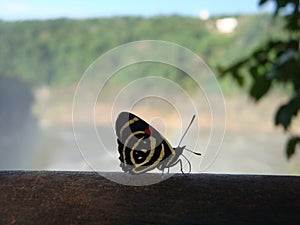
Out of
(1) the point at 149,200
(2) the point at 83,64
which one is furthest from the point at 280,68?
(2) the point at 83,64

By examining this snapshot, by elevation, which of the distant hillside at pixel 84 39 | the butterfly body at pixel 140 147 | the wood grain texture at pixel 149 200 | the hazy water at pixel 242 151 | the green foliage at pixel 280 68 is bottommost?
the wood grain texture at pixel 149 200

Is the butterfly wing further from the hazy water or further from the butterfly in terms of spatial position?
the hazy water

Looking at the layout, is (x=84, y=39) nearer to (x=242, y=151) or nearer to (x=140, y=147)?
(x=242, y=151)

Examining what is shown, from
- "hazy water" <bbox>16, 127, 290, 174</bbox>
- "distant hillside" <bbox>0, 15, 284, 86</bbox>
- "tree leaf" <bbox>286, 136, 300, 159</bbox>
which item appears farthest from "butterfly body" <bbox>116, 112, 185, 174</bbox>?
"distant hillside" <bbox>0, 15, 284, 86</bbox>

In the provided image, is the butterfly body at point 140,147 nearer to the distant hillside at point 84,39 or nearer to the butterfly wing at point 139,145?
the butterfly wing at point 139,145

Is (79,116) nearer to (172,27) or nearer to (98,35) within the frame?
(172,27)

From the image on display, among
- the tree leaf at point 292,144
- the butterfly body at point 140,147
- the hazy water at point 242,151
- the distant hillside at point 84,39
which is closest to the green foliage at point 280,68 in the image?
the tree leaf at point 292,144
